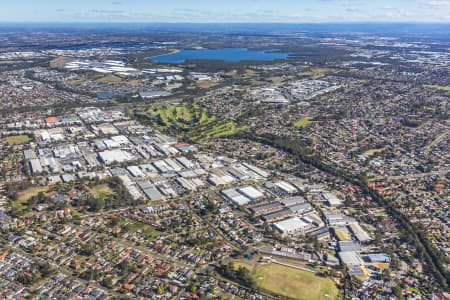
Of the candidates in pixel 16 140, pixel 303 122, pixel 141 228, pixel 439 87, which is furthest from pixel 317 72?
pixel 141 228

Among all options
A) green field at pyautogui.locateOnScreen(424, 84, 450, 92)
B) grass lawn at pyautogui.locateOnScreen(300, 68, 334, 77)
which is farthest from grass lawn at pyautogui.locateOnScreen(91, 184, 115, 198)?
grass lawn at pyautogui.locateOnScreen(300, 68, 334, 77)

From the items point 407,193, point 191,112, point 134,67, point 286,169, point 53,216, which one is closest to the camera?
point 53,216

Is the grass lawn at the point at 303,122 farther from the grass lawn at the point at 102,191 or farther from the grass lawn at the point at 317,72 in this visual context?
the grass lawn at the point at 317,72

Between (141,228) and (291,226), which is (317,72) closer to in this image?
(291,226)

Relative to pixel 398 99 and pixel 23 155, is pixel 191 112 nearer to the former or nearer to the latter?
pixel 23 155

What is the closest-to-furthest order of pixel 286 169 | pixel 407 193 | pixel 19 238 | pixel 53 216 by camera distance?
pixel 19 238, pixel 53 216, pixel 407 193, pixel 286 169

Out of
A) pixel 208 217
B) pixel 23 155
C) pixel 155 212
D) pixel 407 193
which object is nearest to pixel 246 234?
pixel 208 217
